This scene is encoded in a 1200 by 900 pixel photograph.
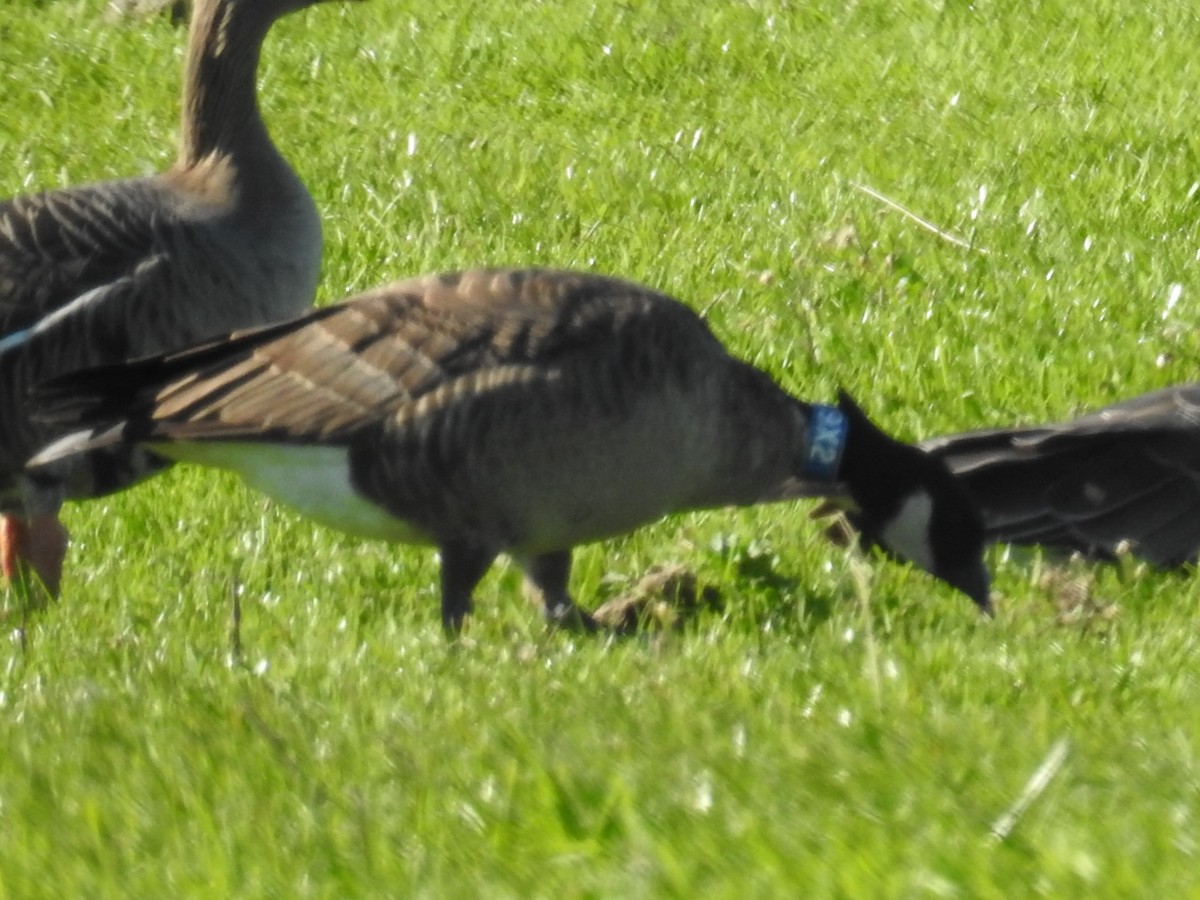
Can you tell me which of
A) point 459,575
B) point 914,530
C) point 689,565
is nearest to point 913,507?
point 914,530

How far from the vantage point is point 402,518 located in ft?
19.3

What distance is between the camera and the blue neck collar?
634 cm

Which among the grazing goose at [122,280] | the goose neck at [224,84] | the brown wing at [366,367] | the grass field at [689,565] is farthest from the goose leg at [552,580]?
the goose neck at [224,84]

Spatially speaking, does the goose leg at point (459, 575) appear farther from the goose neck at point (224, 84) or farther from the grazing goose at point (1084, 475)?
the goose neck at point (224, 84)

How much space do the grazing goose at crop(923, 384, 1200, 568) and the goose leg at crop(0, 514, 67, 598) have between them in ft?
9.04

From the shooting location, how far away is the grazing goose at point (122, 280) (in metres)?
6.55

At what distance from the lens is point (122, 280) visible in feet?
21.6

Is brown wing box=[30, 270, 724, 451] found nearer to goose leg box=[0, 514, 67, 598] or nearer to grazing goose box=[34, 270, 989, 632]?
grazing goose box=[34, 270, 989, 632]

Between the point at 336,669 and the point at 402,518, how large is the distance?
629mm

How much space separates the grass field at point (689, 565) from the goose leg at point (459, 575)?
80mm

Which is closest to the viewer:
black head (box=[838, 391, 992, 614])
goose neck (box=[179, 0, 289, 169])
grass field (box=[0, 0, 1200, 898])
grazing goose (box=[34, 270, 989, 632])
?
grass field (box=[0, 0, 1200, 898])

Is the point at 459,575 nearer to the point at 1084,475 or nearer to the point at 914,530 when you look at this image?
the point at 914,530

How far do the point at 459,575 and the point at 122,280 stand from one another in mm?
1559

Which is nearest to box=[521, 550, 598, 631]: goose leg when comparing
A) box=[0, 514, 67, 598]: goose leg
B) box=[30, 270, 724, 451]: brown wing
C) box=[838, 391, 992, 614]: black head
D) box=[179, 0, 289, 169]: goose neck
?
box=[30, 270, 724, 451]: brown wing
